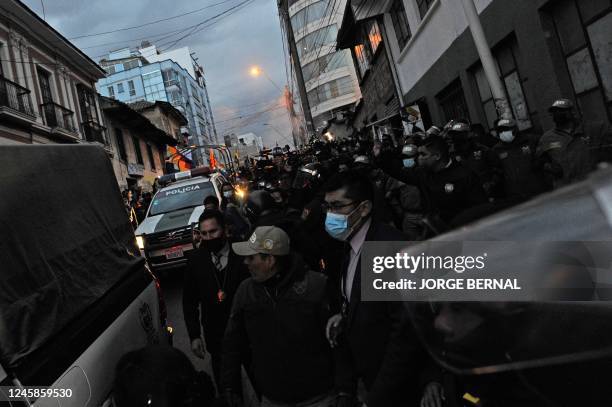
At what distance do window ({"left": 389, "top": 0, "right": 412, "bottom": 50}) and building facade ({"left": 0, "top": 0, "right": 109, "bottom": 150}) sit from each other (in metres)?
11.9

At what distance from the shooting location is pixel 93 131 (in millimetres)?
21500

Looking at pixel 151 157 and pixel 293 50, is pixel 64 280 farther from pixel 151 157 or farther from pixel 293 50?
pixel 151 157

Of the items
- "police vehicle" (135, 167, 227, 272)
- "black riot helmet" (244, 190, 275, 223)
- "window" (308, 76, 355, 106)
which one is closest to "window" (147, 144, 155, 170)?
"police vehicle" (135, 167, 227, 272)

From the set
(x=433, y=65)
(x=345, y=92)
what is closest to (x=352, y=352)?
(x=433, y=65)

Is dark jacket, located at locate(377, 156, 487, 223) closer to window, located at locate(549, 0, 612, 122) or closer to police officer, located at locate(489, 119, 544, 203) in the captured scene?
police officer, located at locate(489, 119, 544, 203)

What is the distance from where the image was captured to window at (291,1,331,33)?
54.0 meters

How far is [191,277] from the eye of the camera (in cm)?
381

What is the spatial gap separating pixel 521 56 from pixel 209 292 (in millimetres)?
7551

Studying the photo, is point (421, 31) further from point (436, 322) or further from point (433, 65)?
point (436, 322)

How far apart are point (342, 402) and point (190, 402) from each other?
83cm

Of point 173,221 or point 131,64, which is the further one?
point 131,64

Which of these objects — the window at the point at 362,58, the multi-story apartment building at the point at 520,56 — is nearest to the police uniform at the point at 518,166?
the multi-story apartment building at the point at 520,56

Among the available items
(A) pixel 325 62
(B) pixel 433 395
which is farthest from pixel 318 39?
(B) pixel 433 395

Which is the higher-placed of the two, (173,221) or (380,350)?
(173,221)
